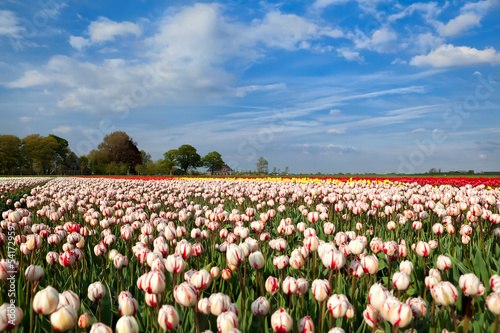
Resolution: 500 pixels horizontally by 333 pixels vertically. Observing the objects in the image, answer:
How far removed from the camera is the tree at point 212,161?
388 feet

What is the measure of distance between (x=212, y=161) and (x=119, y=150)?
123ft

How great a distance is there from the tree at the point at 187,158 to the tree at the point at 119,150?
22556 millimetres

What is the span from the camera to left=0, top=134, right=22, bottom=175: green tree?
72.2 metres

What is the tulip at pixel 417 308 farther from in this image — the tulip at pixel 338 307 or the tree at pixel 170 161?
the tree at pixel 170 161

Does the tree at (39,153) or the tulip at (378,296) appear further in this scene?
the tree at (39,153)

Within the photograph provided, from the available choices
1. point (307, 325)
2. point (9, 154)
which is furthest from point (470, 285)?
point (9, 154)

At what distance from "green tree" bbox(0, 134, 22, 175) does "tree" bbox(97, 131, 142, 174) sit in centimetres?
1780

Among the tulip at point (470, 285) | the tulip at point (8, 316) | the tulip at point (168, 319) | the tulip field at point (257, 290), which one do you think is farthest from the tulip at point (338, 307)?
the tulip at point (8, 316)

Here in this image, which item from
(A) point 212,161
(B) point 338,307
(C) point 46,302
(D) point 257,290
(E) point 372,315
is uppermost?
(A) point 212,161

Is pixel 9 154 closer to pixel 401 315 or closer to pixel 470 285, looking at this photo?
pixel 401 315

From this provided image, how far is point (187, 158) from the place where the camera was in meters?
114

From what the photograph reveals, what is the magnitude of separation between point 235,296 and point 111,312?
1.21 m

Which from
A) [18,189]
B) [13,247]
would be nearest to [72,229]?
[13,247]

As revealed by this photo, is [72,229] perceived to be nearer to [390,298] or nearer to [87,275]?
[87,275]
